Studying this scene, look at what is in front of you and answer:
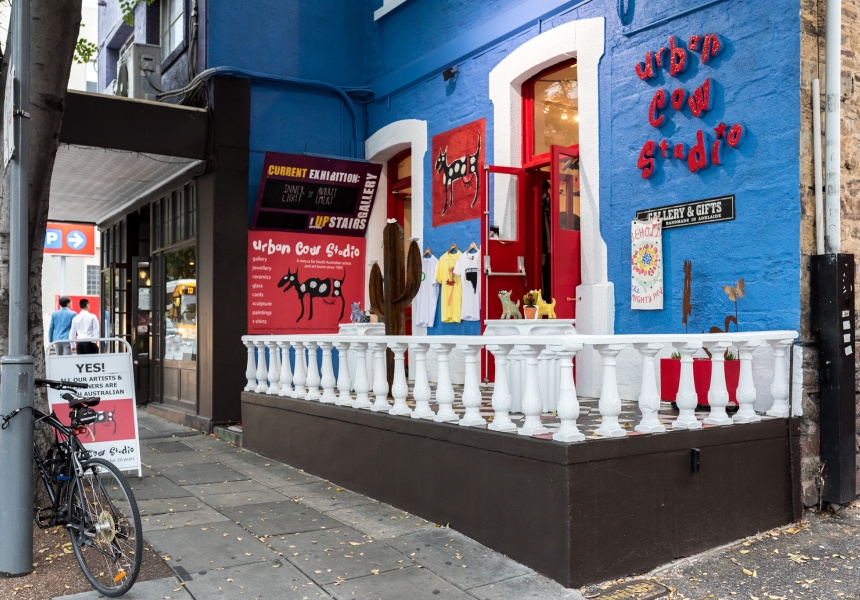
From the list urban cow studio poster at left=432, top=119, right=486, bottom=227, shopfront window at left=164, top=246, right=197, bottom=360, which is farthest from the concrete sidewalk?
urban cow studio poster at left=432, top=119, right=486, bottom=227

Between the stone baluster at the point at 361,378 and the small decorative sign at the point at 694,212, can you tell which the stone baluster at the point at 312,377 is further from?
the small decorative sign at the point at 694,212

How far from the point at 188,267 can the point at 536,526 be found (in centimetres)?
770

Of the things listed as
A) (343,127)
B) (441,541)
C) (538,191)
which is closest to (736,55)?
(538,191)

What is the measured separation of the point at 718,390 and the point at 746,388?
0.91 feet

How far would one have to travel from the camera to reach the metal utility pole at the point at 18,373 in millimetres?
4715

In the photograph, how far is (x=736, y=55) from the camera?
6.54 m

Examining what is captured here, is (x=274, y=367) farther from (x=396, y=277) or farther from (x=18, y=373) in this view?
(x=18, y=373)

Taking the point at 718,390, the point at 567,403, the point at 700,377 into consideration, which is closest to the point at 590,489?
the point at 567,403

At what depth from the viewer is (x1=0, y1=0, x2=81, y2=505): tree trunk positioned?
17.5 ft

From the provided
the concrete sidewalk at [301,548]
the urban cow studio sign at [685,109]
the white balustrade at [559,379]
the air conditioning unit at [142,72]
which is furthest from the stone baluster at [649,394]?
the air conditioning unit at [142,72]

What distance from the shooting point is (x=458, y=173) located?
986 centimetres

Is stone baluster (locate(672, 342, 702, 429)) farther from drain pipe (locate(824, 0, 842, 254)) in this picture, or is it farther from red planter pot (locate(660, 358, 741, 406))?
drain pipe (locate(824, 0, 842, 254))

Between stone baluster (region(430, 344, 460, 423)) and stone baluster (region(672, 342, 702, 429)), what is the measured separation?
1.58 meters

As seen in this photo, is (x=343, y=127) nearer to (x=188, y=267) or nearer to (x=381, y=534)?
(x=188, y=267)
